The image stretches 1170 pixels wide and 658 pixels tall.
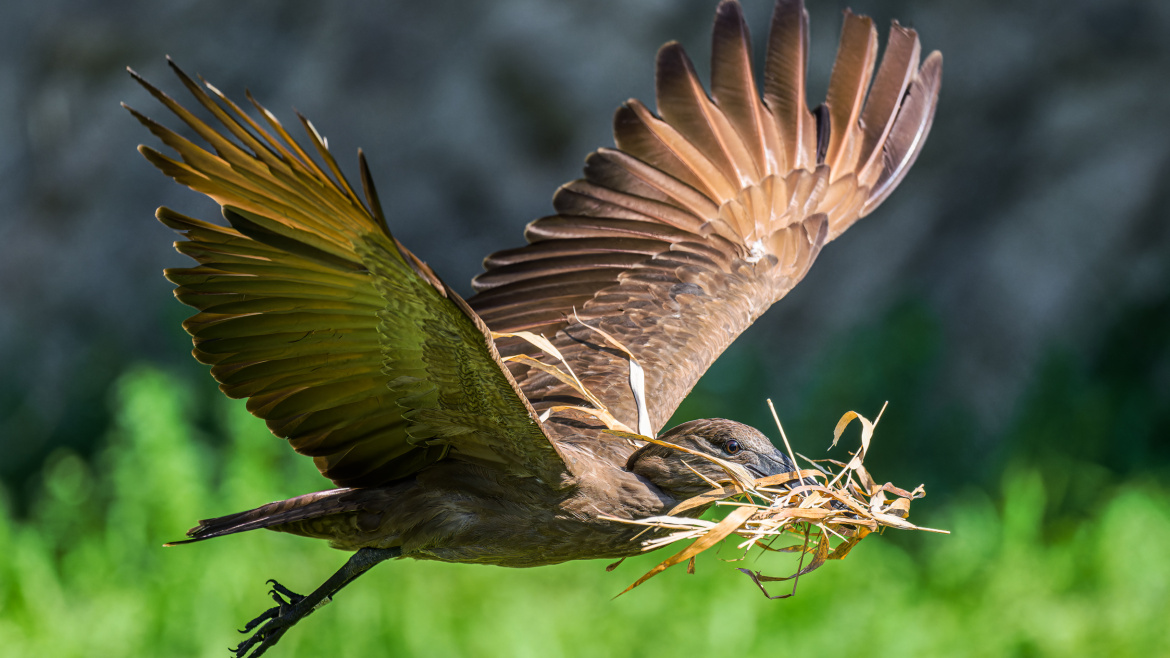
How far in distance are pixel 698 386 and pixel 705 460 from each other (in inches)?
183

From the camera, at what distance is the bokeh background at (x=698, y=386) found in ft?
20.1

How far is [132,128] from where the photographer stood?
8.43 meters

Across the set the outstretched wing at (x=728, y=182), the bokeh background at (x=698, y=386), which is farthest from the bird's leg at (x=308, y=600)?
the bokeh background at (x=698, y=386)

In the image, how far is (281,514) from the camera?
11.4 ft

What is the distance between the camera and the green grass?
5.80 m

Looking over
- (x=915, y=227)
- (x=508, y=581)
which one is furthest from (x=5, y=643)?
(x=915, y=227)

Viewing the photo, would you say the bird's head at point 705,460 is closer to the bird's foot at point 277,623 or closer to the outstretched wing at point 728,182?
the bird's foot at point 277,623

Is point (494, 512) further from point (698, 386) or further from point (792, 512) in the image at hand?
point (698, 386)

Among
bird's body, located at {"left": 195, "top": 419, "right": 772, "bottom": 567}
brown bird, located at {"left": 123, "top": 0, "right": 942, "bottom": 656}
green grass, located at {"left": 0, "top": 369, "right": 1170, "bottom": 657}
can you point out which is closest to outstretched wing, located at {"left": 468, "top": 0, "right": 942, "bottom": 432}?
brown bird, located at {"left": 123, "top": 0, "right": 942, "bottom": 656}

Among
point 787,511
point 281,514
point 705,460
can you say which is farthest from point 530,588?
point 787,511

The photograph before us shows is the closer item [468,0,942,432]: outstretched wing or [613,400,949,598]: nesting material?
[613,400,949,598]: nesting material

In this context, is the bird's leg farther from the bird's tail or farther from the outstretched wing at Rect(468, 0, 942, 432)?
the outstretched wing at Rect(468, 0, 942, 432)

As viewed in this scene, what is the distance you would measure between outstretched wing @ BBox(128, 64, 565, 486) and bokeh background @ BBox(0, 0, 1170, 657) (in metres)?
2.67

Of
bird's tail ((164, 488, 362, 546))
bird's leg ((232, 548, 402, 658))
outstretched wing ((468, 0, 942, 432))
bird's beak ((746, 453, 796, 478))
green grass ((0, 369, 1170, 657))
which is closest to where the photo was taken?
bird's beak ((746, 453, 796, 478))
